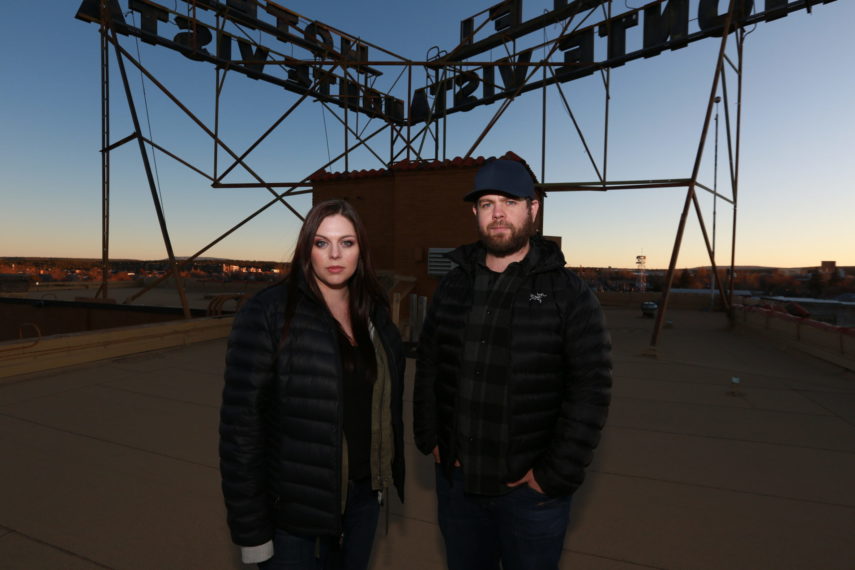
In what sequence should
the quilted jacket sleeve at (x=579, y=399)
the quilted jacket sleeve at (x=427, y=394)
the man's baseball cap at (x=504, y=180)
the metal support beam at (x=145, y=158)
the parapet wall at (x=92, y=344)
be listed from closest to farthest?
the quilted jacket sleeve at (x=579, y=399), the man's baseball cap at (x=504, y=180), the quilted jacket sleeve at (x=427, y=394), the parapet wall at (x=92, y=344), the metal support beam at (x=145, y=158)

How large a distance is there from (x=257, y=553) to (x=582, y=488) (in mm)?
2675

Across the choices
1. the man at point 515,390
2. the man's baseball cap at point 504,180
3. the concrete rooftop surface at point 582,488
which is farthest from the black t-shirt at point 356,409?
the concrete rooftop surface at point 582,488

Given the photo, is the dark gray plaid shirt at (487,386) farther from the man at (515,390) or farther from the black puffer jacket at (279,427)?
the black puffer jacket at (279,427)

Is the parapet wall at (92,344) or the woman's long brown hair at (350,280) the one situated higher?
the woman's long brown hair at (350,280)

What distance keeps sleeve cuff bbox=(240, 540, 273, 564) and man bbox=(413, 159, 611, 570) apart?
786mm

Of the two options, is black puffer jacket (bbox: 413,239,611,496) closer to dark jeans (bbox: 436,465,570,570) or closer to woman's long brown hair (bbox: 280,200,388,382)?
dark jeans (bbox: 436,465,570,570)

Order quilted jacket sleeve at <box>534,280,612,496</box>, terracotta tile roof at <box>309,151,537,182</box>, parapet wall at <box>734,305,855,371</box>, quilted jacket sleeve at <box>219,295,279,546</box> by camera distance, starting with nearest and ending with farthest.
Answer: quilted jacket sleeve at <box>219,295,279,546</box> < quilted jacket sleeve at <box>534,280,612,496</box> < parapet wall at <box>734,305,855,371</box> < terracotta tile roof at <box>309,151,537,182</box>

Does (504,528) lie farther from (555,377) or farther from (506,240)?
(506,240)

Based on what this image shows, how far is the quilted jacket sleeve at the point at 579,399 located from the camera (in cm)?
174

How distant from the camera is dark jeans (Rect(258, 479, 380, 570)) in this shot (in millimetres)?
1688

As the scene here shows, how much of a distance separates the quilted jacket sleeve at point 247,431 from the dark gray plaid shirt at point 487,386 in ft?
2.69

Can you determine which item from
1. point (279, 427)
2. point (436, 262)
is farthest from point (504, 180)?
point (436, 262)

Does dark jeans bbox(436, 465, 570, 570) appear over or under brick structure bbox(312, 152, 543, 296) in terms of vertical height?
under

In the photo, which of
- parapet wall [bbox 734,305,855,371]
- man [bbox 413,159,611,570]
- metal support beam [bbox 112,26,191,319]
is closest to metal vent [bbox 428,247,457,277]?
metal support beam [bbox 112,26,191,319]
